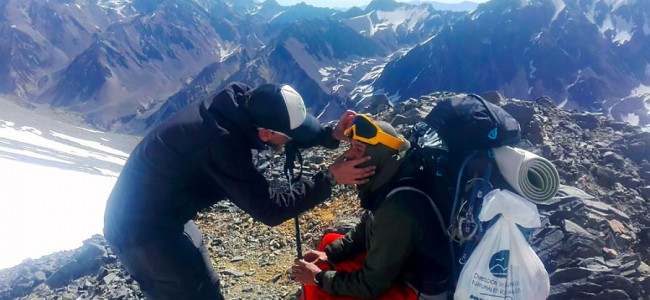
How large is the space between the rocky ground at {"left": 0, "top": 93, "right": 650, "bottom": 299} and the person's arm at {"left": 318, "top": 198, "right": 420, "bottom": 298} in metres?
3.49

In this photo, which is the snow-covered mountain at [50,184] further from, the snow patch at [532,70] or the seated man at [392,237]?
the snow patch at [532,70]

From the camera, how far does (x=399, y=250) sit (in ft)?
14.4

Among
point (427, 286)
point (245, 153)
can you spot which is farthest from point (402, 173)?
point (245, 153)

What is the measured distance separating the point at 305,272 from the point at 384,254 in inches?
42.8

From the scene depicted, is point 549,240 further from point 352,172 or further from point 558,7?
point 558,7

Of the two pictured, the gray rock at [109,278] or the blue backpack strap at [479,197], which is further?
Result: the gray rock at [109,278]

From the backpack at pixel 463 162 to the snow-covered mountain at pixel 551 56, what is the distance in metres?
172

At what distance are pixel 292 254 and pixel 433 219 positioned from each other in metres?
6.73

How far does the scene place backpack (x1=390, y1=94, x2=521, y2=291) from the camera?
4.13 metres

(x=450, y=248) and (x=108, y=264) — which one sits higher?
(x=450, y=248)

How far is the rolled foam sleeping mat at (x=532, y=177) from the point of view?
4.05 meters

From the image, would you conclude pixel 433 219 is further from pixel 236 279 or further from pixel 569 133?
pixel 569 133

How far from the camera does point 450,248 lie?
14.5 feet

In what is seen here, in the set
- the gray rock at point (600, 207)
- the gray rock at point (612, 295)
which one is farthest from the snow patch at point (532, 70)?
the gray rock at point (612, 295)
